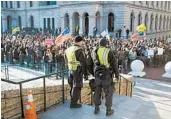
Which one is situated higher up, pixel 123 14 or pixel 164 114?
pixel 123 14

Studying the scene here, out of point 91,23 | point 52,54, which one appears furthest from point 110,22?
point 52,54

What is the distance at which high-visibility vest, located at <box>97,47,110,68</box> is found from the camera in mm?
5660

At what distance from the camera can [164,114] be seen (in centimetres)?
799

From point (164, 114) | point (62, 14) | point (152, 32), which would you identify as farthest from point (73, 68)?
point (152, 32)

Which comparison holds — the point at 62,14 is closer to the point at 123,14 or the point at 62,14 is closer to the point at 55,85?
the point at 123,14

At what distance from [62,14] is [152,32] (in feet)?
63.4

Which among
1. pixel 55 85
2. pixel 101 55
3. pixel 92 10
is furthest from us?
pixel 92 10

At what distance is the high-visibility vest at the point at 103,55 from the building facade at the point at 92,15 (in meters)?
32.5

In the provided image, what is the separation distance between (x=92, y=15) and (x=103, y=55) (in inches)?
1284

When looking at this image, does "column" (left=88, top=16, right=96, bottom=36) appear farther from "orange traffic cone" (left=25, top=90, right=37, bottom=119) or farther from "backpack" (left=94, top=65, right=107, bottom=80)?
"orange traffic cone" (left=25, top=90, right=37, bottom=119)

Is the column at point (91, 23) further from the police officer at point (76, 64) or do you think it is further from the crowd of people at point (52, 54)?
the police officer at point (76, 64)

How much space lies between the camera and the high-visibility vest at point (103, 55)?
5.66 meters

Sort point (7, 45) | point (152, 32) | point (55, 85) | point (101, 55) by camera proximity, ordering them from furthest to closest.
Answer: point (152, 32), point (7, 45), point (55, 85), point (101, 55)

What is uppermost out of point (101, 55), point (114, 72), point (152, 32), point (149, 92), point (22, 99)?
point (152, 32)
